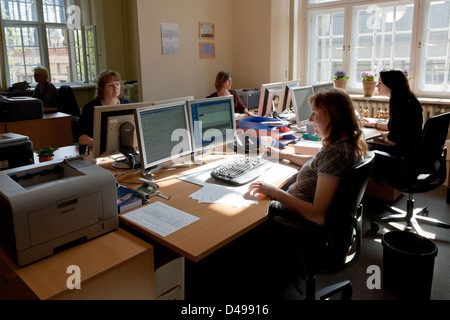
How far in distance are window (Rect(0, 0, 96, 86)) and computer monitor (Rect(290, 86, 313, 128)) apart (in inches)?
197

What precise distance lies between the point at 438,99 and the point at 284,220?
3.58 meters

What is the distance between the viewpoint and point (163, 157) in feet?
7.48

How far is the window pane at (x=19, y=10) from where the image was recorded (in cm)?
639

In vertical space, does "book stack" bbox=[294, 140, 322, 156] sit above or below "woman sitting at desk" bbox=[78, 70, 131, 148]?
below

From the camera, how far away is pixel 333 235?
1.69 meters

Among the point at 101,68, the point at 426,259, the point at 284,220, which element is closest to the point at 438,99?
the point at 426,259

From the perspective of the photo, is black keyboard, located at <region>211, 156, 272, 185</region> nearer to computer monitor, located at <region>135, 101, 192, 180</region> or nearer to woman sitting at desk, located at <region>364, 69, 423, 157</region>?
computer monitor, located at <region>135, 101, 192, 180</region>

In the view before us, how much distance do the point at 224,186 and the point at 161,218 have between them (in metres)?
0.51

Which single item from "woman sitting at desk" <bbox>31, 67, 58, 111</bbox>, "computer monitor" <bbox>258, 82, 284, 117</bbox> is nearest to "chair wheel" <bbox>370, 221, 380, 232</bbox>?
"computer monitor" <bbox>258, 82, 284, 117</bbox>

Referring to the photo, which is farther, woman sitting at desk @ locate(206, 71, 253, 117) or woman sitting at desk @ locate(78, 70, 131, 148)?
woman sitting at desk @ locate(206, 71, 253, 117)

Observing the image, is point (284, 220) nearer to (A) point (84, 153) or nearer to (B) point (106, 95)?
(A) point (84, 153)

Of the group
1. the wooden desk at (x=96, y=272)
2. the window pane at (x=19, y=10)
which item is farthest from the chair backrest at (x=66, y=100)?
the wooden desk at (x=96, y=272)

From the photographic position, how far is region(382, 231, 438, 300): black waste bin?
2.16 meters

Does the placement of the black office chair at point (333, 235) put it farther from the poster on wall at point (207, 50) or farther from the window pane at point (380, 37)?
the poster on wall at point (207, 50)
